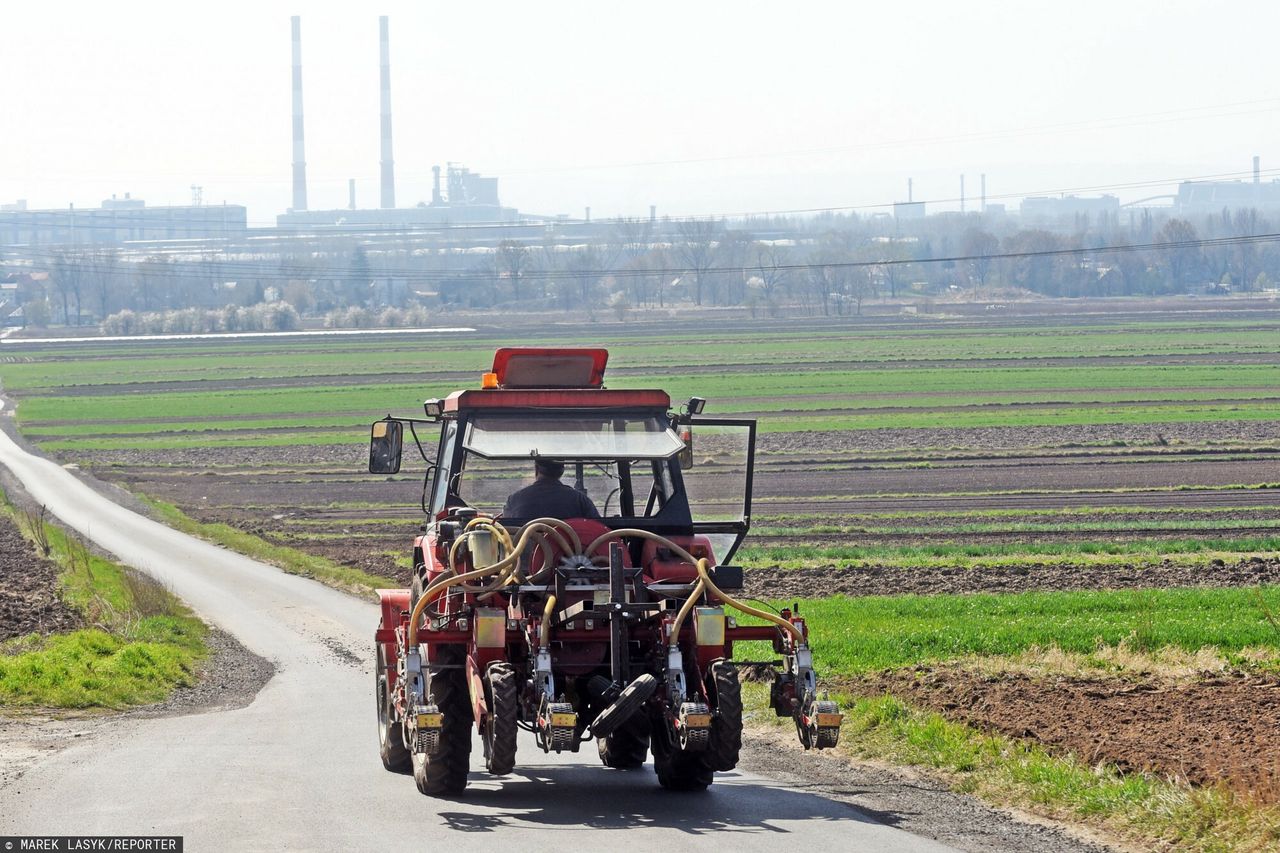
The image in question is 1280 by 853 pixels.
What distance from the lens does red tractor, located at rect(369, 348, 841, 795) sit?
36.8 ft

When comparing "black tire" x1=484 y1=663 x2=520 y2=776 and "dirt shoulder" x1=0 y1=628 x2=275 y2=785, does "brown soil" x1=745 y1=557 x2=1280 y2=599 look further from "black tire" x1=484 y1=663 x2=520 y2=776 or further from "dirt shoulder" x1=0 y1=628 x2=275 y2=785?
"black tire" x1=484 y1=663 x2=520 y2=776

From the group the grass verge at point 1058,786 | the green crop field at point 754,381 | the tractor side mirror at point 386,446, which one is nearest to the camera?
the grass verge at point 1058,786

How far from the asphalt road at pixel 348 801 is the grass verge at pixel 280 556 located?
15.6 m

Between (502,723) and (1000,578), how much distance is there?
818 inches

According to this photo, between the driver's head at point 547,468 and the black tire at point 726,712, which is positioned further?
A: the driver's head at point 547,468

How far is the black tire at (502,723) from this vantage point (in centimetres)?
1090

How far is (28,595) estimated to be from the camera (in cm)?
3112

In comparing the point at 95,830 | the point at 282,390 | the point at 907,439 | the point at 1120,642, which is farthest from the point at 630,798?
the point at 282,390

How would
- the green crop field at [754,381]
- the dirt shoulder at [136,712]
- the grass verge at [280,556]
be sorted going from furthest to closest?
the green crop field at [754,381]
the grass verge at [280,556]
the dirt shoulder at [136,712]

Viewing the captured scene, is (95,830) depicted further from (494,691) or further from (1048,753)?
(1048,753)

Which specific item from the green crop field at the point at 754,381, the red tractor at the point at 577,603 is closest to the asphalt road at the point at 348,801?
the red tractor at the point at 577,603

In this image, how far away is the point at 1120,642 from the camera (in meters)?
19.7

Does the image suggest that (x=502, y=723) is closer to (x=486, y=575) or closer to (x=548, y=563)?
(x=486, y=575)

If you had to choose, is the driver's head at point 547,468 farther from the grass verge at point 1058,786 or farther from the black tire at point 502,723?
the grass verge at point 1058,786
